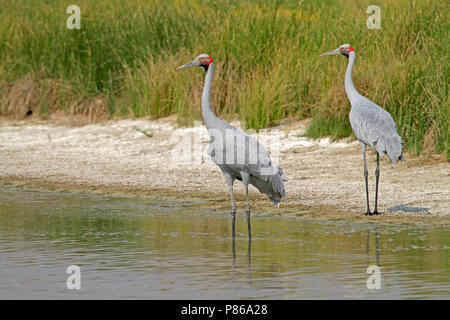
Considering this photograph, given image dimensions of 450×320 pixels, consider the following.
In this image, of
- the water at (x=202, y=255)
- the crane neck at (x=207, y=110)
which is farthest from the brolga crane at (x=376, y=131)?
the crane neck at (x=207, y=110)

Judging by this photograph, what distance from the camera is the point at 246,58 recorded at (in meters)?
13.8

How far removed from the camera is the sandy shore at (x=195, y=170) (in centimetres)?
925

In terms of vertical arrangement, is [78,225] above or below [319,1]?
below

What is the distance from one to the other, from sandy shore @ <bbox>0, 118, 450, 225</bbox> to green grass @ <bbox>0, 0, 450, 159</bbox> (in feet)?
1.48

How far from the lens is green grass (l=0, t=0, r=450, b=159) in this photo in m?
11.2

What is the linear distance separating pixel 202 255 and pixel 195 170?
15.1 feet

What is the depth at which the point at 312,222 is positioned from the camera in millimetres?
8438

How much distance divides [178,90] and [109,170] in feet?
8.50

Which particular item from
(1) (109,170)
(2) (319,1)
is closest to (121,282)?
(1) (109,170)

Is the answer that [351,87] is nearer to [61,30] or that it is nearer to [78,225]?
[78,225]
